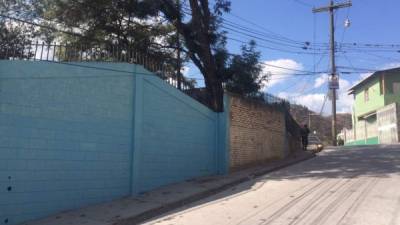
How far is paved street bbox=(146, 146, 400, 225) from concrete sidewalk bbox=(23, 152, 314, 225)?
1.25ft

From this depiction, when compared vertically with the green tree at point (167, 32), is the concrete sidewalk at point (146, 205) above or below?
below

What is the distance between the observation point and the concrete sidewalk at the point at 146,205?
9406mm

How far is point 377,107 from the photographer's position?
1491 inches

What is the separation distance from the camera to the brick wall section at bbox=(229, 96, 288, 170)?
1619 cm

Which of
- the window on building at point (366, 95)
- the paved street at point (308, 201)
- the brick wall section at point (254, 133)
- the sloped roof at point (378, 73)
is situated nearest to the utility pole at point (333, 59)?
the sloped roof at point (378, 73)

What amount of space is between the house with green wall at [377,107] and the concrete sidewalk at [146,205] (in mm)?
22249

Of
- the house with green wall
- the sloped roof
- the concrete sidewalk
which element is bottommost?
the concrete sidewalk

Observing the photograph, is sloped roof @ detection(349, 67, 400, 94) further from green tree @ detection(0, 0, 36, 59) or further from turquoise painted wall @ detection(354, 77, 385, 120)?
green tree @ detection(0, 0, 36, 59)

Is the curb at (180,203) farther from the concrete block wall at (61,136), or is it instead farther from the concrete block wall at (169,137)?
the concrete block wall at (61,136)

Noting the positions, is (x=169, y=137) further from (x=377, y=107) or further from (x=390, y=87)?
(x=377, y=107)

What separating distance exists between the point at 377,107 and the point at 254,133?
23592 millimetres

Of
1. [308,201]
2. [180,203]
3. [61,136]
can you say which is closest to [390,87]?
[308,201]

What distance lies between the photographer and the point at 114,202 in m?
11.1

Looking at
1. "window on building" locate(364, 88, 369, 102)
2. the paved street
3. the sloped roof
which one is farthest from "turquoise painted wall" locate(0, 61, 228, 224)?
"window on building" locate(364, 88, 369, 102)
